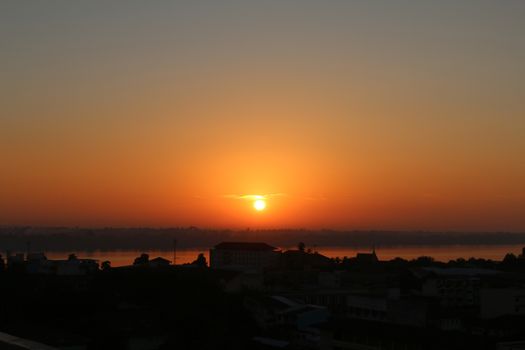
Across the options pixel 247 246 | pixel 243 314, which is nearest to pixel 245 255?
pixel 247 246

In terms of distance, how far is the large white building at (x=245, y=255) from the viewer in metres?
30.7

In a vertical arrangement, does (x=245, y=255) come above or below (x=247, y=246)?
below

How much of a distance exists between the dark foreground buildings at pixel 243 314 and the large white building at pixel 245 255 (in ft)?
36.5

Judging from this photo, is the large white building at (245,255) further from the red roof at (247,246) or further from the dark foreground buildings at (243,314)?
the dark foreground buildings at (243,314)

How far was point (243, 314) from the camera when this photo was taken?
13.3 m

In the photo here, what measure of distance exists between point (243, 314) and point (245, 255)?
58.7 feet

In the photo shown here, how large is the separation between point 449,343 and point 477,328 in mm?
2667

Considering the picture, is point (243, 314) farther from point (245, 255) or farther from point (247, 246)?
point (247, 246)

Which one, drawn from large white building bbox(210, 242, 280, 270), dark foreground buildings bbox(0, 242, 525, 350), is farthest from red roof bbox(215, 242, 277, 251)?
dark foreground buildings bbox(0, 242, 525, 350)

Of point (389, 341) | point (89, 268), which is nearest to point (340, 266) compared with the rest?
point (89, 268)

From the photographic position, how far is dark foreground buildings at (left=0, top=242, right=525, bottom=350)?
1031 cm

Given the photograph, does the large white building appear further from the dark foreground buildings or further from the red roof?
the dark foreground buildings

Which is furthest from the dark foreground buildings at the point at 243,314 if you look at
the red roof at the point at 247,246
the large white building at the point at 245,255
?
the red roof at the point at 247,246

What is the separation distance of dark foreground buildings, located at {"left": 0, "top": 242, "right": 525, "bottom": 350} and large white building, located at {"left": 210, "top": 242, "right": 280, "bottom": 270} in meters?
11.1
